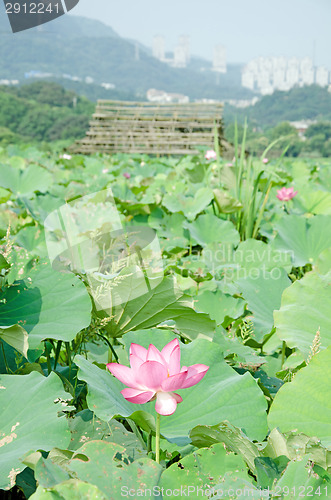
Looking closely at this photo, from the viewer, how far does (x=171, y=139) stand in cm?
877

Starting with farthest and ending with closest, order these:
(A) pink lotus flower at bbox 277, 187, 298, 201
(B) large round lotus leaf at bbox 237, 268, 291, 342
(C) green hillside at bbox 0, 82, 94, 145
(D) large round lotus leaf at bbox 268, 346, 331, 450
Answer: (C) green hillside at bbox 0, 82, 94, 145 < (A) pink lotus flower at bbox 277, 187, 298, 201 < (B) large round lotus leaf at bbox 237, 268, 291, 342 < (D) large round lotus leaf at bbox 268, 346, 331, 450

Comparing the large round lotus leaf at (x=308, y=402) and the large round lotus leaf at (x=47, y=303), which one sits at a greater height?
the large round lotus leaf at (x=47, y=303)

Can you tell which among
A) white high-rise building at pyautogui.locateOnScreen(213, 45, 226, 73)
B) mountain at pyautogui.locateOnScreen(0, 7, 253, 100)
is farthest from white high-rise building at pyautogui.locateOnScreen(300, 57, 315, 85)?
white high-rise building at pyautogui.locateOnScreen(213, 45, 226, 73)

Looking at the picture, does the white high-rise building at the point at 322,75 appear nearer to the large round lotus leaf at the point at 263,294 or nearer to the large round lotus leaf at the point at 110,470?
the large round lotus leaf at the point at 263,294

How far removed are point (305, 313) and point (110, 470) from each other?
537mm

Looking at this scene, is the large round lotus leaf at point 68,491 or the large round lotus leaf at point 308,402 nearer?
the large round lotus leaf at point 68,491

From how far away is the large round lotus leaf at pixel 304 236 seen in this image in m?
1.79

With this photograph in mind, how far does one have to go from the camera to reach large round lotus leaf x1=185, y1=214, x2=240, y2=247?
2008mm

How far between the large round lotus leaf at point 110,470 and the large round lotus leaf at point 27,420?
84mm

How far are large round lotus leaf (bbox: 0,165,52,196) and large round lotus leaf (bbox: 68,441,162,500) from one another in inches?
103

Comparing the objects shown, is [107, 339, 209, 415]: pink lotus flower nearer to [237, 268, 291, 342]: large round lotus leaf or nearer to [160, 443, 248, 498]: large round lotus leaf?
[160, 443, 248, 498]: large round lotus leaf

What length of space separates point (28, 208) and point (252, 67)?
6394 inches

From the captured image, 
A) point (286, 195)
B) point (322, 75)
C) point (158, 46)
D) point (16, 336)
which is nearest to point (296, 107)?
point (286, 195)

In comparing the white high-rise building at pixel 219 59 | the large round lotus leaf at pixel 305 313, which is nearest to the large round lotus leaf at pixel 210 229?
the large round lotus leaf at pixel 305 313
